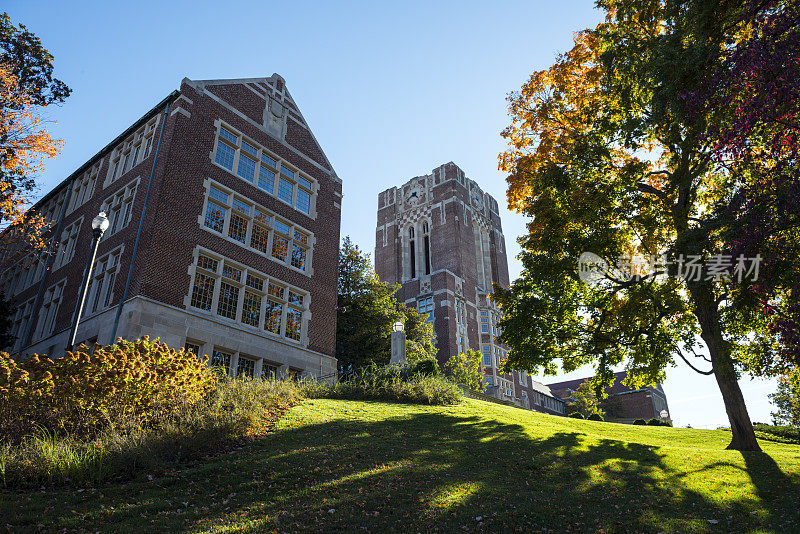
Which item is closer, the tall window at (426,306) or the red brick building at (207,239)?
the red brick building at (207,239)

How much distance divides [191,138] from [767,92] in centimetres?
2054

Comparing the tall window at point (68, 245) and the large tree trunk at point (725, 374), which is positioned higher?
the tall window at point (68, 245)

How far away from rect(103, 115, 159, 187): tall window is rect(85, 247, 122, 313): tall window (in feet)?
16.2

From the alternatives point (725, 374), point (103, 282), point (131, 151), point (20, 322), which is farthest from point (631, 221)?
point (20, 322)

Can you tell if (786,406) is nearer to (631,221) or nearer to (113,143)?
(631,221)

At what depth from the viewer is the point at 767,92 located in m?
9.44

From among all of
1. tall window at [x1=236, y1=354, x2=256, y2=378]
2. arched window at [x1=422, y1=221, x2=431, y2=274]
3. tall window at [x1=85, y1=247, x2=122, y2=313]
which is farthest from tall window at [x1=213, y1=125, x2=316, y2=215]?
arched window at [x1=422, y1=221, x2=431, y2=274]

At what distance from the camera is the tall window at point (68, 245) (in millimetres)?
25359

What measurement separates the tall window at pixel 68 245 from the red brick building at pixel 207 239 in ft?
0.27

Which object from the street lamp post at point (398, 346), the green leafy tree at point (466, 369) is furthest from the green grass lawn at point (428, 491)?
the green leafy tree at point (466, 369)

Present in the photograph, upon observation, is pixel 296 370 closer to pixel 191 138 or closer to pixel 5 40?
pixel 191 138

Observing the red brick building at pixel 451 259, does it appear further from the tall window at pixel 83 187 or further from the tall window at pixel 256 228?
the tall window at pixel 83 187

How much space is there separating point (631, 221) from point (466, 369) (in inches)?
1209

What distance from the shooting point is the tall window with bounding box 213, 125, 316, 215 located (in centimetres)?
2400
